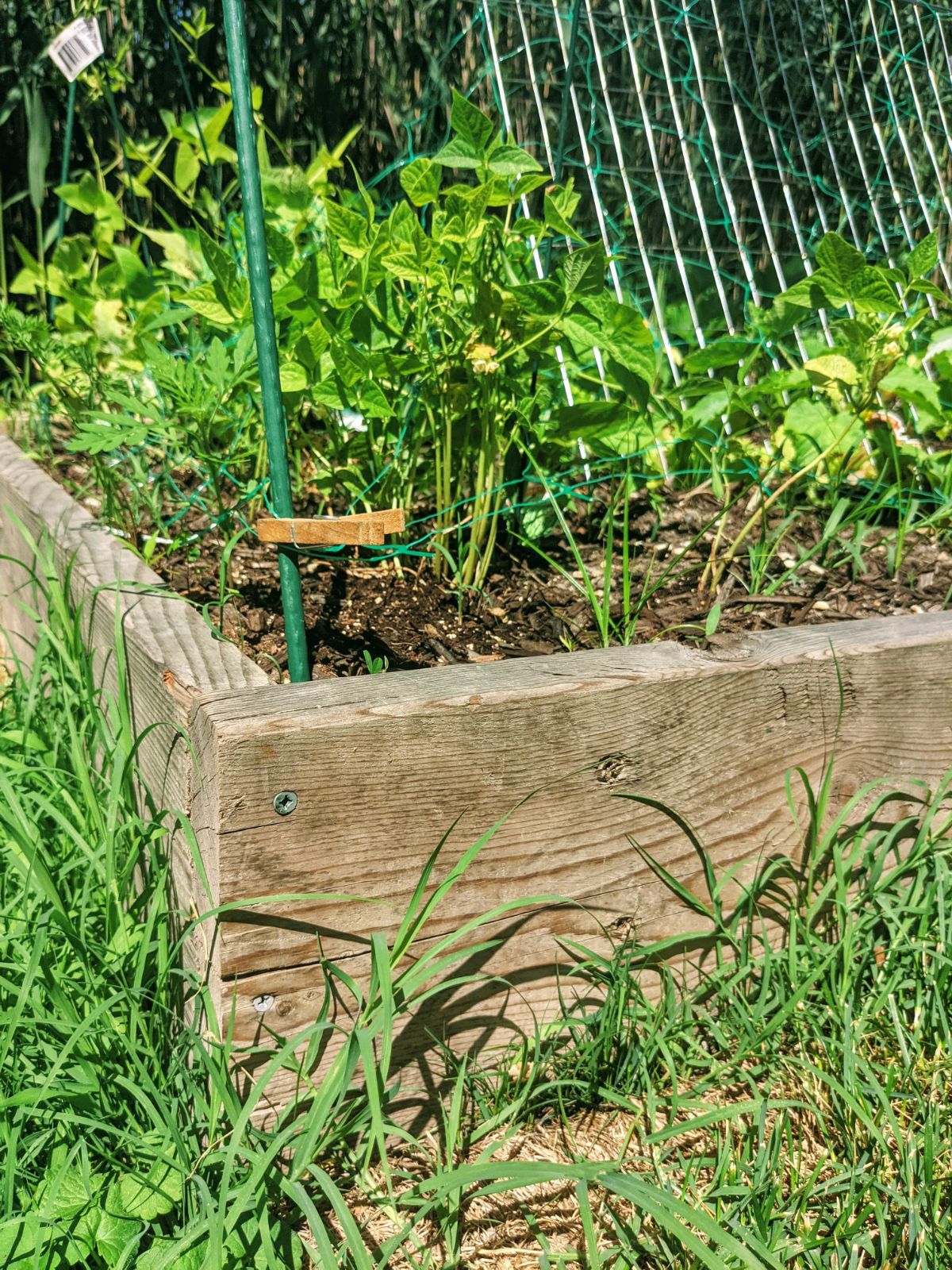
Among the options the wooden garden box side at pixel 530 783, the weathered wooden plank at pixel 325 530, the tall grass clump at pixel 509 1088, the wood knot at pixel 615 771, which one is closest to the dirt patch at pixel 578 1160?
the tall grass clump at pixel 509 1088

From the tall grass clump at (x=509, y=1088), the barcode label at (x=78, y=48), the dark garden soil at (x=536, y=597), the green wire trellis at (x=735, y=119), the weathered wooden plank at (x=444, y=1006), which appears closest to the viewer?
the tall grass clump at (x=509, y=1088)

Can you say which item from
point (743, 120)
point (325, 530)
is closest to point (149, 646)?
point (325, 530)

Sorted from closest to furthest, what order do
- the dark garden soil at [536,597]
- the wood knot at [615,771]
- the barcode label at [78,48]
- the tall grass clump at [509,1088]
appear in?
the tall grass clump at [509,1088] < the wood knot at [615,771] < the dark garden soil at [536,597] < the barcode label at [78,48]

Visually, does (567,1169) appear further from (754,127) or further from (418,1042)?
(754,127)

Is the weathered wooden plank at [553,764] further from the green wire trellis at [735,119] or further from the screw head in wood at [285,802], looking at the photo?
the green wire trellis at [735,119]

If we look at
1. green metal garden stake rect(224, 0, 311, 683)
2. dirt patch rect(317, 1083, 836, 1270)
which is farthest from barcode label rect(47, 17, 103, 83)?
dirt patch rect(317, 1083, 836, 1270)

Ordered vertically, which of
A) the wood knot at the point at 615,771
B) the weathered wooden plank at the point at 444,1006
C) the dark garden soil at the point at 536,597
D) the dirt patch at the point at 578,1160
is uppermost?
the dark garden soil at the point at 536,597

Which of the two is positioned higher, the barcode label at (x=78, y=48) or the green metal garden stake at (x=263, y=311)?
the barcode label at (x=78, y=48)

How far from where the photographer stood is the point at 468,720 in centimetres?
104

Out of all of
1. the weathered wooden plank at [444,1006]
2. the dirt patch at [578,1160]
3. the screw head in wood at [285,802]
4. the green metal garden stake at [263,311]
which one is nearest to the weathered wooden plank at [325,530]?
the green metal garden stake at [263,311]

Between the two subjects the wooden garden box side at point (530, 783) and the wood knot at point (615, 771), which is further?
the wood knot at point (615, 771)

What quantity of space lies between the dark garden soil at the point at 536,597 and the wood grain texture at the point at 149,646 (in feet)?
0.26

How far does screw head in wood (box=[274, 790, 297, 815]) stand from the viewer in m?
0.96

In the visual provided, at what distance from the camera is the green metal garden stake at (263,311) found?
3.18 feet
